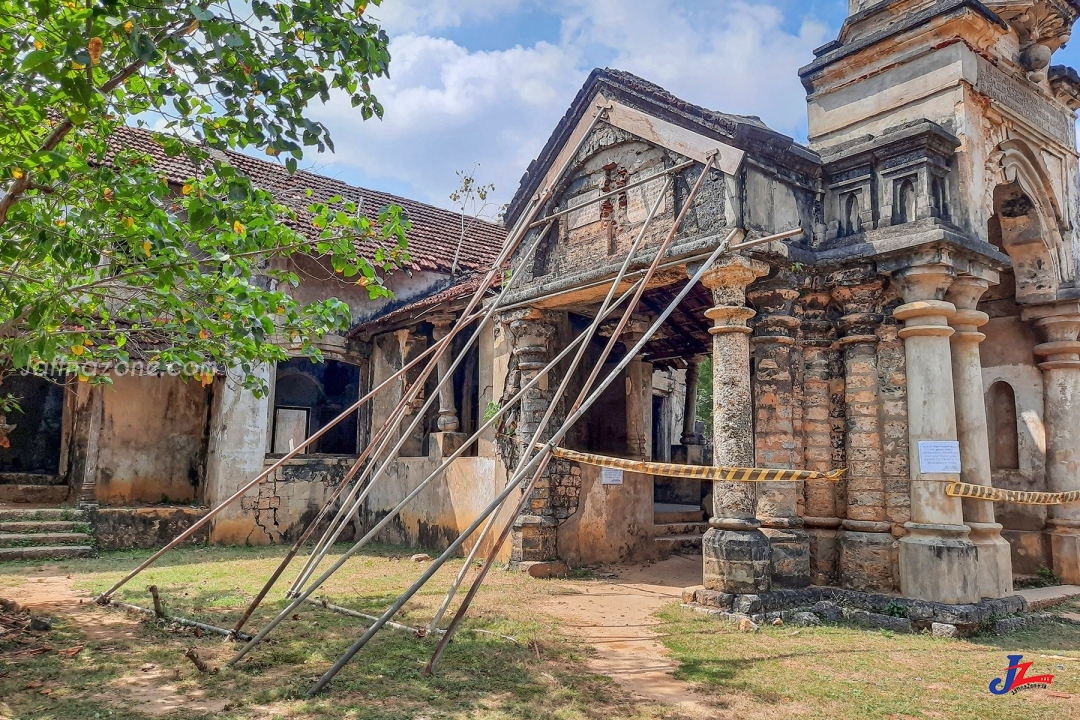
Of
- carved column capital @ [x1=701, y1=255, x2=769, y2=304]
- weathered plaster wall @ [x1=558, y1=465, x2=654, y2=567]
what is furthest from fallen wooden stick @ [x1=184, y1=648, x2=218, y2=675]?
weathered plaster wall @ [x1=558, y1=465, x2=654, y2=567]

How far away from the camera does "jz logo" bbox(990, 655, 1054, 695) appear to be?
5.10 metres

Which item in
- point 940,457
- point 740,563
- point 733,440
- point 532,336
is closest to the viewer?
point 740,563

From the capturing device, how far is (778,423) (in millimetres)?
7773

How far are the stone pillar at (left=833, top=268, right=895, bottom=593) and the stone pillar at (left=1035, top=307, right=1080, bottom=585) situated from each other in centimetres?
331

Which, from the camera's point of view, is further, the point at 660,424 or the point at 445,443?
the point at 660,424

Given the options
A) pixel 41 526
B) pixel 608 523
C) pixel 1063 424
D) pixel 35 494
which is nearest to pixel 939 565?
pixel 1063 424

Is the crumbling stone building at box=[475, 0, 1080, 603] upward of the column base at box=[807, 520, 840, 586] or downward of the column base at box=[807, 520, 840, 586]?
upward

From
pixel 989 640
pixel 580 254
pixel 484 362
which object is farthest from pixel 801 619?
pixel 484 362

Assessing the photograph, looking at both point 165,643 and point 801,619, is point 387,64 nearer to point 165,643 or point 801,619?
point 165,643

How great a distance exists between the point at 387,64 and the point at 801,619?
19.3 ft

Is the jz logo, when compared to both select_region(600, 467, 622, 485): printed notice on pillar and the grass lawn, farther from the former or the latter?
select_region(600, 467, 622, 485): printed notice on pillar

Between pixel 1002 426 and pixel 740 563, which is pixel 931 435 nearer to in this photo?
pixel 740 563

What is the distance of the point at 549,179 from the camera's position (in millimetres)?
9930

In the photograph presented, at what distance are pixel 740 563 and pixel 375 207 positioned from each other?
38.2 ft
